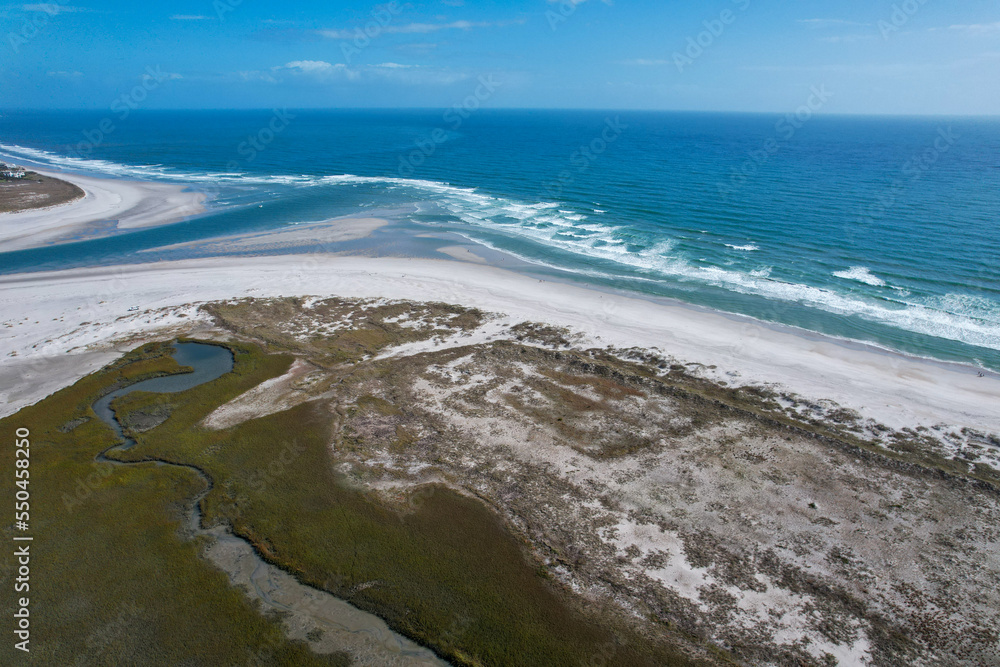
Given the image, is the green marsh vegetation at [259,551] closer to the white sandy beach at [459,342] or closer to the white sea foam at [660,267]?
the white sandy beach at [459,342]

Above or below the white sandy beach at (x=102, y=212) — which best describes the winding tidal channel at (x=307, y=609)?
below

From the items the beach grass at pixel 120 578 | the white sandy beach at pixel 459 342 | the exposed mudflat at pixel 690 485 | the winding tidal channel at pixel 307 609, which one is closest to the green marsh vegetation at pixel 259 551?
the beach grass at pixel 120 578

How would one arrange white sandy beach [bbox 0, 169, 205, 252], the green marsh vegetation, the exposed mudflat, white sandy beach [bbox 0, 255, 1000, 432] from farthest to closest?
white sandy beach [bbox 0, 169, 205, 252], white sandy beach [bbox 0, 255, 1000, 432], the exposed mudflat, the green marsh vegetation

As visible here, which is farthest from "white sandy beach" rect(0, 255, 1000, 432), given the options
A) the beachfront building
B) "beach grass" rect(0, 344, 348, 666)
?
the beachfront building

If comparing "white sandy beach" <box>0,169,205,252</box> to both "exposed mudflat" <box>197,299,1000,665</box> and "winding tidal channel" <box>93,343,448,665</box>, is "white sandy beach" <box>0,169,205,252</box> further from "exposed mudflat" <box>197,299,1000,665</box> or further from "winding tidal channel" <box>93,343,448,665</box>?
"winding tidal channel" <box>93,343,448,665</box>

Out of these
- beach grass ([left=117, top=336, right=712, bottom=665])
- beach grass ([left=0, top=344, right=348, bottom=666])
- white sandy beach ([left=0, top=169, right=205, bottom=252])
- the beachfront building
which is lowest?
beach grass ([left=0, top=344, right=348, bottom=666])

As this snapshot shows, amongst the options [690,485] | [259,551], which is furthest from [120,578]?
[690,485]
